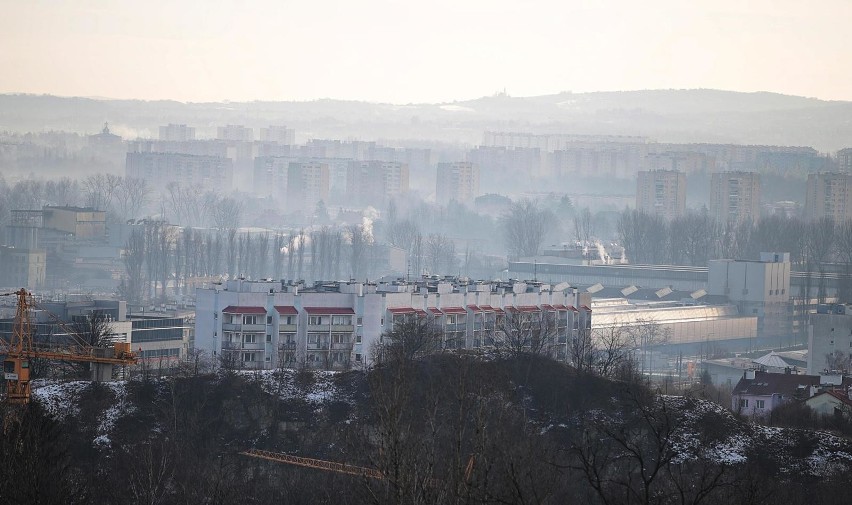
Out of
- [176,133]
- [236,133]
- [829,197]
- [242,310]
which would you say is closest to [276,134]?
[236,133]

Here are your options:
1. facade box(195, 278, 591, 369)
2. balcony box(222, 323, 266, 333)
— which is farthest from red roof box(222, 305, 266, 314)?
balcony box(222, 323, 266, 333)

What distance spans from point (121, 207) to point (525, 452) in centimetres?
4471

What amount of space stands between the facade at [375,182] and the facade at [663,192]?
10.2 meters

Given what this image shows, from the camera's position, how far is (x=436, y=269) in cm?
3831

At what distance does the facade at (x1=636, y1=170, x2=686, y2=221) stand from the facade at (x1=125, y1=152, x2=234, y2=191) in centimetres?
1562

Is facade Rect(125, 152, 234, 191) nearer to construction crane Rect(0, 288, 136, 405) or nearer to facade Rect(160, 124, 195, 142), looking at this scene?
facade Rect(160, 124, 195, 142)

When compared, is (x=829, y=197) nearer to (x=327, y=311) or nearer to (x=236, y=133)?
(x=327, y=311)

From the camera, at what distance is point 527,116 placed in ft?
378

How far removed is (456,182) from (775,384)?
1910 inches

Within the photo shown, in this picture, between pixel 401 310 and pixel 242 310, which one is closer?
pixel 242 310

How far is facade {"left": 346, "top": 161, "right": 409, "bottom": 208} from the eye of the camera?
211 ft

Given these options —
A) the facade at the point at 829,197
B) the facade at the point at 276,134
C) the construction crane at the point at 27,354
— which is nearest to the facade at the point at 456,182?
the facade at the point at 829,197

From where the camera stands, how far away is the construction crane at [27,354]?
45.6 ft

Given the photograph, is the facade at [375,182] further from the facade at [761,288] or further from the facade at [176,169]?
the facade at [761,288]
